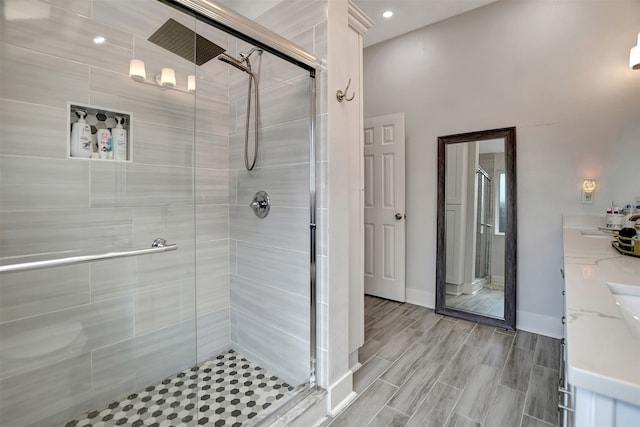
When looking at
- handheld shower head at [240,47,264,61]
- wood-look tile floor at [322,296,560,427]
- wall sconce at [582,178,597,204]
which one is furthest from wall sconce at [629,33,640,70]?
handheld shower head at [240,47,264,61]

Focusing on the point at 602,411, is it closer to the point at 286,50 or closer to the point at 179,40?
the point at 286,50

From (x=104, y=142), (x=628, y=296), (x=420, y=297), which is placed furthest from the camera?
(x=420, y=297)

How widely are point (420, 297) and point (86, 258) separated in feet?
9.15

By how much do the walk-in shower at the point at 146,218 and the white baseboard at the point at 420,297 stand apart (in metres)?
1.75

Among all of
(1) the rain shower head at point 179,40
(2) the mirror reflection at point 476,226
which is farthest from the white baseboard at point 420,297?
(1) the rain shower head at point 179,40

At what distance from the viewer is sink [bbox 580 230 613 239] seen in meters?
1.92

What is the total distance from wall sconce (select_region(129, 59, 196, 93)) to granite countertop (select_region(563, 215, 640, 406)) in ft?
6.56

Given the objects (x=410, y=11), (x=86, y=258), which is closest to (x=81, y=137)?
(x=86, y=258)

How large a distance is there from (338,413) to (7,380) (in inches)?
59.9

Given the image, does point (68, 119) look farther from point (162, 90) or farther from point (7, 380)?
point (7, 380)

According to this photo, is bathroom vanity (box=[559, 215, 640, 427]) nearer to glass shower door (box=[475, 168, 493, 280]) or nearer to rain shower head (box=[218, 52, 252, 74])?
glass shower door (box=[475, 168, 493, 280])

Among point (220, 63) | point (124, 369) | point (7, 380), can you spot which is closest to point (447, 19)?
point (220, 63)

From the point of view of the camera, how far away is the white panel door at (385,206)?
3.05m

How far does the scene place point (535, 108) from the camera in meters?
2.43
